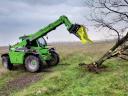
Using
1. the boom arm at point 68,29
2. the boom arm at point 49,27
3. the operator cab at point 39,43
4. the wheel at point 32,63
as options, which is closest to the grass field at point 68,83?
the wheel at point 32,63

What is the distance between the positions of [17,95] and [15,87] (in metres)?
3.08

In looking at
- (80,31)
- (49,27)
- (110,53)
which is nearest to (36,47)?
(49,27)

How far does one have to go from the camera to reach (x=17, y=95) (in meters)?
17.9

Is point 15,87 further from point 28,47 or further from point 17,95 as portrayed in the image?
point 28,47

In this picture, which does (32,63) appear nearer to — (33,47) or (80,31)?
(33,47)

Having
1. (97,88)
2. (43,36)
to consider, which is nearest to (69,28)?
(43,36)

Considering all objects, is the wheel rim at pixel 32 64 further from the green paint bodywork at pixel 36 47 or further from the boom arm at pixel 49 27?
the boom arm at pixel 49 27

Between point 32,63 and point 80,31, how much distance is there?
14.2 feet

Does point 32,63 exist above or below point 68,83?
above

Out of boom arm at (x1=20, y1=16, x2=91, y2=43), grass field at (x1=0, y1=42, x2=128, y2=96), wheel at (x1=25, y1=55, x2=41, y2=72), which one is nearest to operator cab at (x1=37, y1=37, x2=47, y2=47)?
boom arm at (x1=20, y1=16, x2=91, y2=43)

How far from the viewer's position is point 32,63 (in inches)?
1040

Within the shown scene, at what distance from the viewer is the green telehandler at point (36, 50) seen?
84.4 feet

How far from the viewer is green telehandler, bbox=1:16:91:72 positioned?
25720 mm

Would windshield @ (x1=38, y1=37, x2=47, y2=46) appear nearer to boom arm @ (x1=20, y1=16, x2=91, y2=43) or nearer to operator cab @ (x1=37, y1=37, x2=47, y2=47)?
operator cab @ (x1=37, y1=37, x2=47, y2=47)
